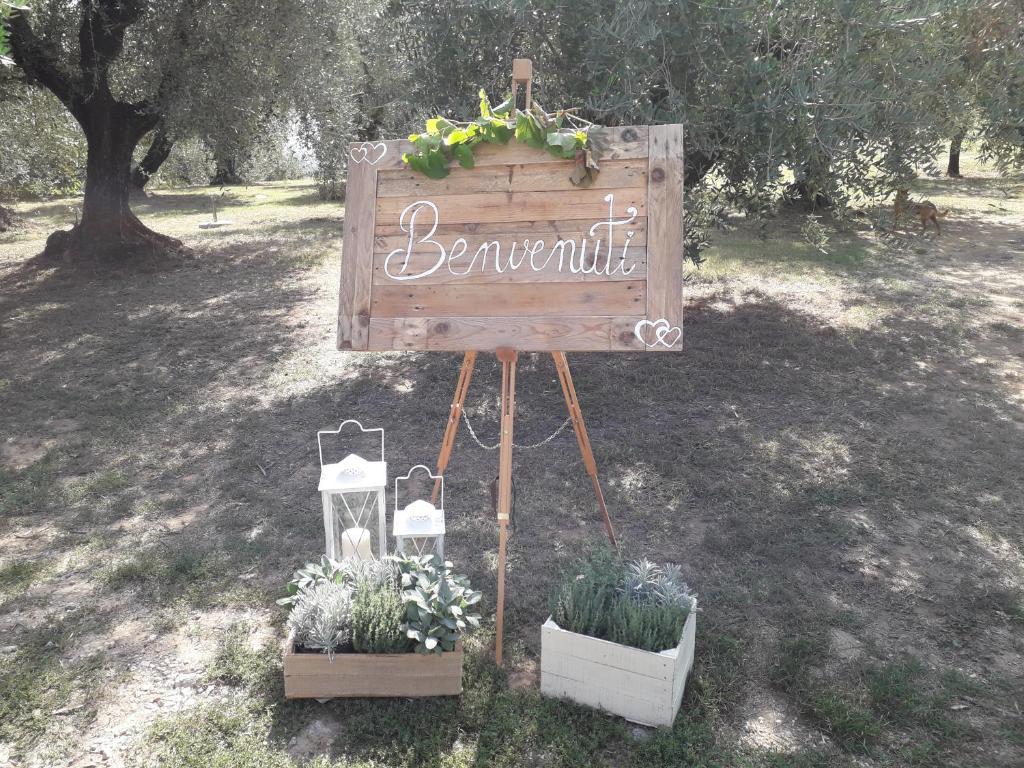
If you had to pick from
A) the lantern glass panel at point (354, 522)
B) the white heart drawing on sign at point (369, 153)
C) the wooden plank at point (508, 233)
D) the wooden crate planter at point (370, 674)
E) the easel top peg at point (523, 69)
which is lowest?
the wooden crate planter at point (370, 674)

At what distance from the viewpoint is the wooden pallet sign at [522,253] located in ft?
10.3

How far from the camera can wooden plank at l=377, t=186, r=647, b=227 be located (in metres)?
3.17

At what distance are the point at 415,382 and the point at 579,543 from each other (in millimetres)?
2951

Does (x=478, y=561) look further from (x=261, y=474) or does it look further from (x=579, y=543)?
(x=261, y=474)

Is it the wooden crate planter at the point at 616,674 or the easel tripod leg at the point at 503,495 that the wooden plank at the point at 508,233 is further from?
the wooden crate planter at the point at 616,674

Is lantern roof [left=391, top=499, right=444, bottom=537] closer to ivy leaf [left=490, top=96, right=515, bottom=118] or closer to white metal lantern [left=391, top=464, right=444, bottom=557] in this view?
white metal lantern [left=391, top=464, right=444, bottom=557]

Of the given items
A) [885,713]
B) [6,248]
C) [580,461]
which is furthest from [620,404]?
[6,248]

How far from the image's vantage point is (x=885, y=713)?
9.70 feet

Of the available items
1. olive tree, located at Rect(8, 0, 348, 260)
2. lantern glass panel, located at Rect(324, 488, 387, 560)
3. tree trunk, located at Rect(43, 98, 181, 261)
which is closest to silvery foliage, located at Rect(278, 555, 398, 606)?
lantern glass panel, located at Rect(324, 488, 387, 560)

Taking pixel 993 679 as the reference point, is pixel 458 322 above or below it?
above

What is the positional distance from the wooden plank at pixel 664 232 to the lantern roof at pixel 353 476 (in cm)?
127

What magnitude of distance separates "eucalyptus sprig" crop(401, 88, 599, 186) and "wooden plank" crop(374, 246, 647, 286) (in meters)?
0.34

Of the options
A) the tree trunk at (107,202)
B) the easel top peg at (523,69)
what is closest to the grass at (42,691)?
the easel top peg at (523,69)

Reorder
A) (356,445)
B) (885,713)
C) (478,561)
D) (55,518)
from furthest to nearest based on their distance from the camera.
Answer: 1. (356,445)
2. (55,518)
3. (478,561)
4. (885,713)
